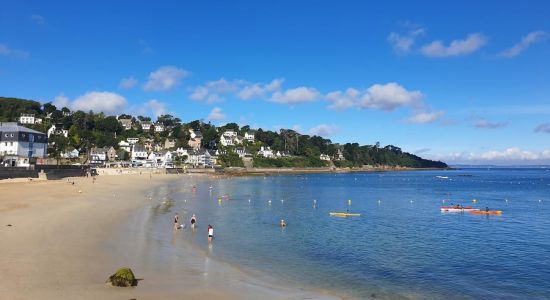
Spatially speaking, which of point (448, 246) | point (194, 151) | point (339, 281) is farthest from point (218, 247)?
point (194, 151)

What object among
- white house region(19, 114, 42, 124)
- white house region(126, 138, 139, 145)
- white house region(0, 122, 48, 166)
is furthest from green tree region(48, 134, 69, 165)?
white house region(0, 122, 48, 166)

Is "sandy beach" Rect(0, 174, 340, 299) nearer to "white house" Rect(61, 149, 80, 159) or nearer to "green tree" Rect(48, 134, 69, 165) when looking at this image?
"green tree" Rect(48, 134, 69, 165)

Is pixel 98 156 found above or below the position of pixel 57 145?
below

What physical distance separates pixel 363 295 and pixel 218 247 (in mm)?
12008

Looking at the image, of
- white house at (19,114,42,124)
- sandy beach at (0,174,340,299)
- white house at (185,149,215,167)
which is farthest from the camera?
white house at (185,149,215,167)

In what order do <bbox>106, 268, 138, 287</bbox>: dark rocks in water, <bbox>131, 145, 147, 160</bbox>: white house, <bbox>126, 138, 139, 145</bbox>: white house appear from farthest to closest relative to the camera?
1. <bbox>126, 138, 139, 145</bbox>: white house
2. <bbox>131, 145, 147, 160</bbox>: white house
3. <bbox>106, 268, 138, 287</bbox>: dark rocks in water

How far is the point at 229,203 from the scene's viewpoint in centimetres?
5712

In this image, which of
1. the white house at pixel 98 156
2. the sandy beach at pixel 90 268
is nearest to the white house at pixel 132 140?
the white house at pixel 98 156

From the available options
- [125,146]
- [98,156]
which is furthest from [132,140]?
[98,156]

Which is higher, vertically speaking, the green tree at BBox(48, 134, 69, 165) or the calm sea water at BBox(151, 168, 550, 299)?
the green tree at BBox(48, 134, 69, 165)

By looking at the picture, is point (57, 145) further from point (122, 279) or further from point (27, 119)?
point (122, 279)

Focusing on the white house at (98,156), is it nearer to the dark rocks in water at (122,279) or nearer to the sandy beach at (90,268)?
the sandy beach at (90,268)

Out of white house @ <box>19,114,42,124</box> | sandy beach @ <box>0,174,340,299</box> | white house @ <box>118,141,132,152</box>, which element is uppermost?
white house @ <box>19,114,42,124</box>

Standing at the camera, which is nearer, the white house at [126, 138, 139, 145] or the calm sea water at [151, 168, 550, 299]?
the calm sea water at [151, 168, 550, 299]
